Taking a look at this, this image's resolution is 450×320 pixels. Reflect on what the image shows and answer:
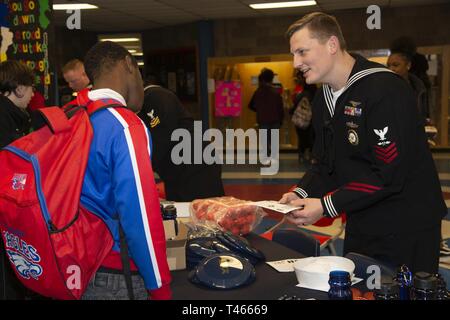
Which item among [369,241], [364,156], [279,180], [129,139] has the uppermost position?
[129,139]

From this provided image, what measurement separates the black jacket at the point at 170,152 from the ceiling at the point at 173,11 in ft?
23.7

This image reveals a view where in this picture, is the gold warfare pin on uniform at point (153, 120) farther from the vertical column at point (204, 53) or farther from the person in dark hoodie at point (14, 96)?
the vertical column at point (204, 53)

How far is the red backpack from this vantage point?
5.20ft

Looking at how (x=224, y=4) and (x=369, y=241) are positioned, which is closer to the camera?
(x=369, y=241)

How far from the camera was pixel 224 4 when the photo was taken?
10.9m

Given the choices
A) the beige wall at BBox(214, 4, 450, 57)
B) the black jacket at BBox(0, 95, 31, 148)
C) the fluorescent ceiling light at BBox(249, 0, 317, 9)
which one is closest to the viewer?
the black jacket at BBox(0, 95, 31, 148)

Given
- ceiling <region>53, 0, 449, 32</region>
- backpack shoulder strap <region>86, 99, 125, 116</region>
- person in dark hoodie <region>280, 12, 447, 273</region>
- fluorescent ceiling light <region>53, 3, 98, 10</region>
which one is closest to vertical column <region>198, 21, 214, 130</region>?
ceiling <region>53, 0, 449, 32</region>

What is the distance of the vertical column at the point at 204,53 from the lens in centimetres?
1353

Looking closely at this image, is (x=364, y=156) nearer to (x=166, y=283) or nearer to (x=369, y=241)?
(x=369, y=241)

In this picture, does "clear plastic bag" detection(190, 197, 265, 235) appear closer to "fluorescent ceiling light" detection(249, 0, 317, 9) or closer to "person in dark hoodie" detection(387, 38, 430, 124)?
"person in dark hoodie" detection(387, 38, 430, 124)

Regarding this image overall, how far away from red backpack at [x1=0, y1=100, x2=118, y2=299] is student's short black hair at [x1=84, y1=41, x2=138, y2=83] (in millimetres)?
259
